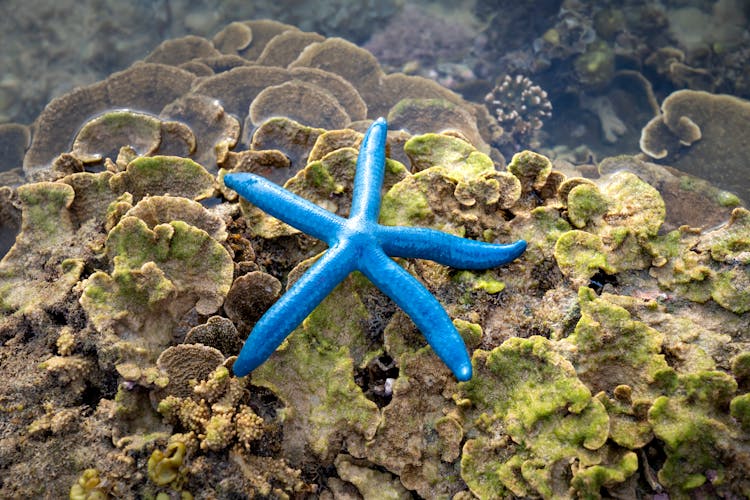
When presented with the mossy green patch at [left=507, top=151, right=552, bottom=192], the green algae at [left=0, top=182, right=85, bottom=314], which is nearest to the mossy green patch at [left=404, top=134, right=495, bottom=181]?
the mossy green patch at [left=507, top=151, right=552, bottom=192]

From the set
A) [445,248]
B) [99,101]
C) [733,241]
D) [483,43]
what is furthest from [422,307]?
[483,43]

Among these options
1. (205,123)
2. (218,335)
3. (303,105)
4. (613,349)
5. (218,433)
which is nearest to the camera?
(218,433)

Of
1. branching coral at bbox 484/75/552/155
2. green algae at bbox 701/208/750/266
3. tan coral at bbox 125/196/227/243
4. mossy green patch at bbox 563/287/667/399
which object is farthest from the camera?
branching coral at bbox 484/75/552/155

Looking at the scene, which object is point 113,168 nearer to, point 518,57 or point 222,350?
point 222,350

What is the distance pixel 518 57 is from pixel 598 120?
1.67 metres

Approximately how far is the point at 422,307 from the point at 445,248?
0.37 m

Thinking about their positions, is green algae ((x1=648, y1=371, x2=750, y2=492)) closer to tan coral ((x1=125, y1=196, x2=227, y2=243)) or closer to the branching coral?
tan coral ((x1=125, y1=196, x2=227, y2=243))

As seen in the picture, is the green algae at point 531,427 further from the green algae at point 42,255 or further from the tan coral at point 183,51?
the tan coral at point 183,51

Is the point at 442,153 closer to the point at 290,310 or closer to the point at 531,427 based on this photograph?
the point at 290,310

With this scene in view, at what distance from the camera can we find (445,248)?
247 centimetres

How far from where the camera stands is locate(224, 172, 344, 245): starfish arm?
2.59 meters

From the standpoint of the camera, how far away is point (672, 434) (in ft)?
6.57

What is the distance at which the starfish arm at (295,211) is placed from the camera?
259 centimetres

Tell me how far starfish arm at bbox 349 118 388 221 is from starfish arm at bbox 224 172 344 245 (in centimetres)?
15
